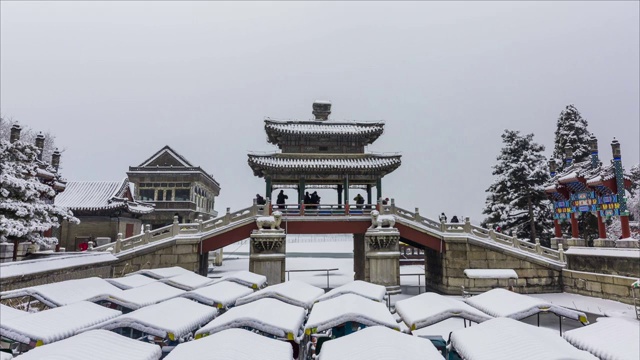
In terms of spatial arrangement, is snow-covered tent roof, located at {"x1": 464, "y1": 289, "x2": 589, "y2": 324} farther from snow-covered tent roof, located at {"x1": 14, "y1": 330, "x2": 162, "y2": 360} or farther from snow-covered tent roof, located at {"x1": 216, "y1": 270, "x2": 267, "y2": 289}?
snow-covered tent roof, located at {"x1": 216, "y1": 270, "x2": 267, "y2": 289}

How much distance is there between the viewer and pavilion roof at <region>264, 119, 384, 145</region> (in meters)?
24.3

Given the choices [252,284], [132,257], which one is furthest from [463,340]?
[132,257]

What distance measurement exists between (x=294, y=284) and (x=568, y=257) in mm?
15626

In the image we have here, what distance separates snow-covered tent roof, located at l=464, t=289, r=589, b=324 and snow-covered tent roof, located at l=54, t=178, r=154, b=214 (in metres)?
23.8

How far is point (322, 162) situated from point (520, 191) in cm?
1603

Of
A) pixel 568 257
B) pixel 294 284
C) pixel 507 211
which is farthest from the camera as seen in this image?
pixel 507 211

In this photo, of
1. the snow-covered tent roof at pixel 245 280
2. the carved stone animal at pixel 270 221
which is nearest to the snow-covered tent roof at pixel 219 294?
the snow-covered tent roof at pixel 245 280

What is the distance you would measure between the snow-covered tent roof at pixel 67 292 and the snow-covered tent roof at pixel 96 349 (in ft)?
16.1

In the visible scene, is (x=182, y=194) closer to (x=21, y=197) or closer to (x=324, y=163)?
(x=324, y=163)

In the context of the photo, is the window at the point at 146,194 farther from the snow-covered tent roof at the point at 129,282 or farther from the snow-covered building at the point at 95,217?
the snow-covered tent roof at the point at 129,282

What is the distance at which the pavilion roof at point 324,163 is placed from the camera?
22406 millimetres

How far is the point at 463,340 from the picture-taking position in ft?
18.6

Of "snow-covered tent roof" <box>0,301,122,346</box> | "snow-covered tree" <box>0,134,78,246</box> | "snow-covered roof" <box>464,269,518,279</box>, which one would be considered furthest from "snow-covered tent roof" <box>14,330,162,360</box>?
"snow-covered roof" <box>464,269,518,279</box>

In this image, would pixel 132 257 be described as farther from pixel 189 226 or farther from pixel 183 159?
pixel 183 159
